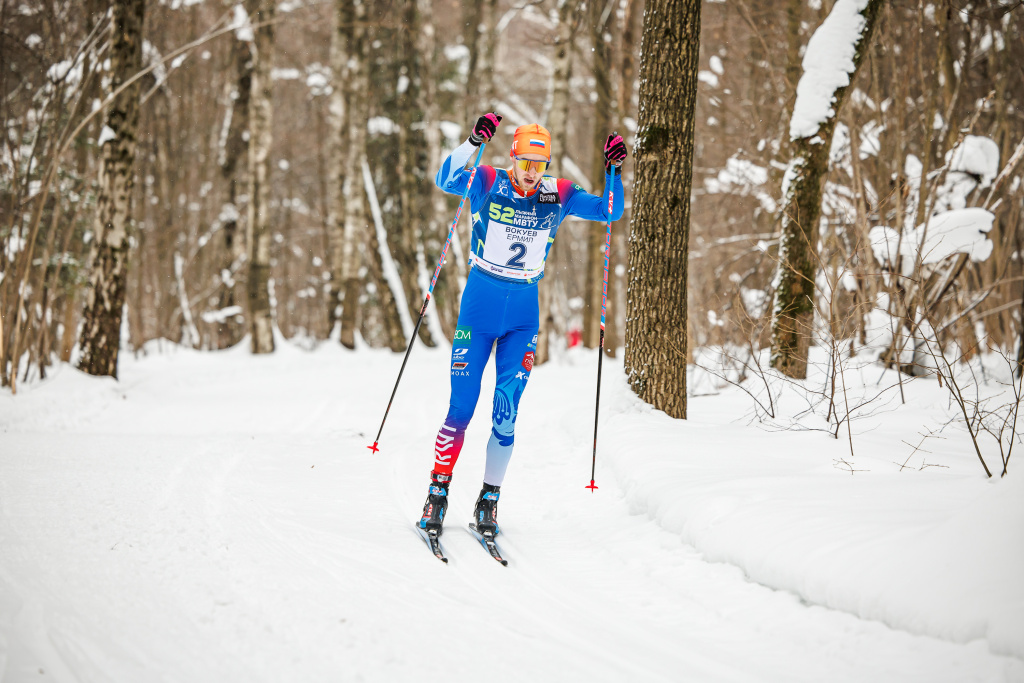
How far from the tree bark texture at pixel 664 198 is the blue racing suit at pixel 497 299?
169 centimetres

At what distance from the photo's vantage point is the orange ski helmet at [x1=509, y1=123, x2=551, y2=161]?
12.1ft

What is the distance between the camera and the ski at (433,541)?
10.9 feet

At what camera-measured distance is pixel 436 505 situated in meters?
3.65

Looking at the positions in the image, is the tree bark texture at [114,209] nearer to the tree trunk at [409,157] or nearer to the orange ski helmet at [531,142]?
the orange ski helmet at [531,142]

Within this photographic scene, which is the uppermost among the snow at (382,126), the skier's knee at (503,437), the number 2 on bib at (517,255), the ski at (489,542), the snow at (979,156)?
the snow at (382,126)

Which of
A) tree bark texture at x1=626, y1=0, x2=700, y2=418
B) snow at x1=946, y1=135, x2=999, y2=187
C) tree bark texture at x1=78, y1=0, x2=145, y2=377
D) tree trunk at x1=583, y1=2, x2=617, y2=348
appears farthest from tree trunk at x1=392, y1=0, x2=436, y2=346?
snow at x1=946, y1=135, x2=999, y2=187

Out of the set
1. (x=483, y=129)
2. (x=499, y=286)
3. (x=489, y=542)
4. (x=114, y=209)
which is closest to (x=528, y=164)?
(x=483, y=129)

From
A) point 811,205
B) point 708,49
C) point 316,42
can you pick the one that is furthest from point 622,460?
point 316,42

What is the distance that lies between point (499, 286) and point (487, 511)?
4.33 feet

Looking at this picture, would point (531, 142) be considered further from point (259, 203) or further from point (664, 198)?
point (259, 203)

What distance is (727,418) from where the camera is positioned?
5.81 meters

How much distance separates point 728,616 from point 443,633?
3.95ft

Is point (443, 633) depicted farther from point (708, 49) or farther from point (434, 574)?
point (708, 49)

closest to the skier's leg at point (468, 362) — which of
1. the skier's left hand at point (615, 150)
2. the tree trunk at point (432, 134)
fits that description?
the skier's left hand at point (615, 150)
